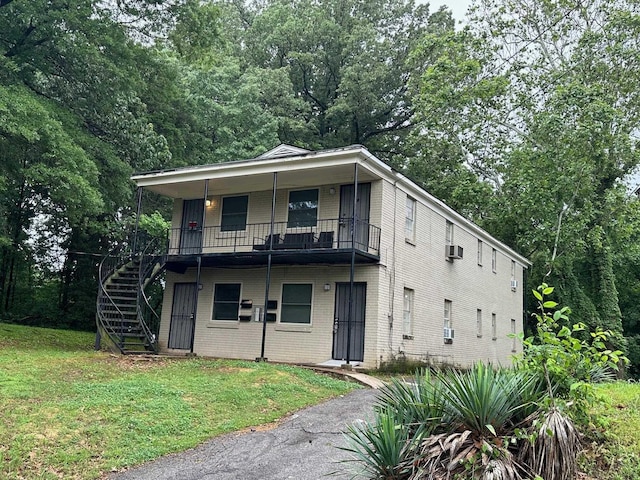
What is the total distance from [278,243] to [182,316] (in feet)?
13.5

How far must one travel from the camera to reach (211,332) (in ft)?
56.5

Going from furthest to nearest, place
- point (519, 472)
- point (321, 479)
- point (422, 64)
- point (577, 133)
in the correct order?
point (422, 64)
point (577, 133)
point (321, 479)
point (519, 472)

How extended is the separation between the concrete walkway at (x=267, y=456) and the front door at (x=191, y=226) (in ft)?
34.2

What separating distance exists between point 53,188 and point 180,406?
10.2 meters

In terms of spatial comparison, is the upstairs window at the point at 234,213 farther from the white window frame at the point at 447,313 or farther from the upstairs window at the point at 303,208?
the white window frame at the point at 447,313

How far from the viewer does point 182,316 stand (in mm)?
17938

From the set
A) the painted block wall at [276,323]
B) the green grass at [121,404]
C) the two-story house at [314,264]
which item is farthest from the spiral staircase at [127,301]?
the green grass at [121,404]

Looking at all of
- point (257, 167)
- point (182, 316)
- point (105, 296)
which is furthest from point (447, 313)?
point (105, 296)

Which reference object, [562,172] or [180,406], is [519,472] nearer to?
[180,406]

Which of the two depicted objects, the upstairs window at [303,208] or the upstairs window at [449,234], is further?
the upstairs window at [449,234]

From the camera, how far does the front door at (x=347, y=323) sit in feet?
48.5

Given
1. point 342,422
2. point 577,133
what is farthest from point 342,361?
point 577,133

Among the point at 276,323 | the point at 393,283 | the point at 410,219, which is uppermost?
the point at 410,219

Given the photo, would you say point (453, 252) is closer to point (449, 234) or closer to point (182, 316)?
point (449, 234)
